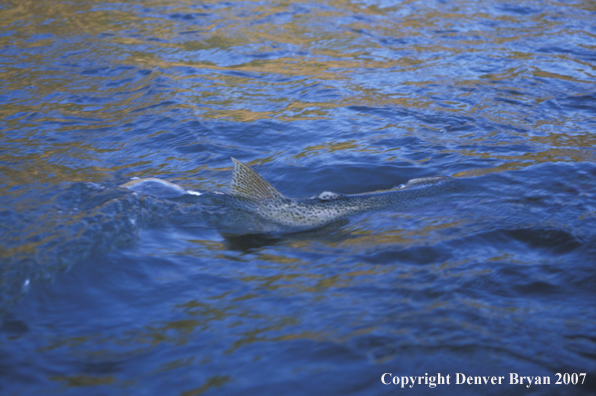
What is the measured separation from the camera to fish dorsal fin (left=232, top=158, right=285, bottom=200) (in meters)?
3.70

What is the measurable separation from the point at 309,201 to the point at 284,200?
251mm

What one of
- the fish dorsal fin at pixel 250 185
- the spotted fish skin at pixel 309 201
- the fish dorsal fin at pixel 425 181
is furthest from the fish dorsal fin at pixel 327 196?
the fish dorsal fin at pixel 425 181

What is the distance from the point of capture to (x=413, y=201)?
4.01m

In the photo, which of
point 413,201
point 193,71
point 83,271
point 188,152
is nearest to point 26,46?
point 193,71

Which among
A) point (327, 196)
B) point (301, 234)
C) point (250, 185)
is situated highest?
point (250, 185)

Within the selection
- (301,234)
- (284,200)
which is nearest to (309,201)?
(284,200)

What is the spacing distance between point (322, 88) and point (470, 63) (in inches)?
88.8

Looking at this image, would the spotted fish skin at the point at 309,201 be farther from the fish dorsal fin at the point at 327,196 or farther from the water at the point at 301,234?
the water at the point at 301,234

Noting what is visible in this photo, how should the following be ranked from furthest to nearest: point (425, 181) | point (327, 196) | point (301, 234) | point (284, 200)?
point (425, 181) < point (327, 196) < point (284, 200) < point (301, 234)

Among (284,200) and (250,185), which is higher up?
(250,185)

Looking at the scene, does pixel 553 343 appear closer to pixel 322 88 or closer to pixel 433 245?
pixel 433 245

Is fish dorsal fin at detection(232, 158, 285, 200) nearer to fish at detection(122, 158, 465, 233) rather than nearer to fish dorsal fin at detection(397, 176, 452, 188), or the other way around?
fish at detection(122, 158, 465, 233)

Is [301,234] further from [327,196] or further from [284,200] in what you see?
[327,196]

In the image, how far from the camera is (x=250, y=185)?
3766 millimetres
